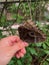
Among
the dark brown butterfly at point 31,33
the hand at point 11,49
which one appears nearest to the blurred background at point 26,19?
the hand at point 11,49

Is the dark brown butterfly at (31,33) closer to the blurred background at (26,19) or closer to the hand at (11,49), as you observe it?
the hand at (11,49)

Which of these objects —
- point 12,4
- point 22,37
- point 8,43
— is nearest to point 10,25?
point 12,4

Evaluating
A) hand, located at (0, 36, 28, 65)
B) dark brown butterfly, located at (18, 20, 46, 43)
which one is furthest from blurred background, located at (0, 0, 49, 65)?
dark brown butterfly, located at (18, 20, 46, 43)

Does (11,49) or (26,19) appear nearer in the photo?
(11,49)

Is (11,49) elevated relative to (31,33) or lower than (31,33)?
lower

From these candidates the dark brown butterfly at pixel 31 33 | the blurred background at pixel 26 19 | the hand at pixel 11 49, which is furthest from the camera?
the blurred background at pixel 26 19

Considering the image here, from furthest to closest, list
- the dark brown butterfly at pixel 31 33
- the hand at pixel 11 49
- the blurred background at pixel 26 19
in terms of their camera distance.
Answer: the blurred background at pixel 26 19 < the hand at pixel 11 49 < the dark brown butterfly at pixel 31 33

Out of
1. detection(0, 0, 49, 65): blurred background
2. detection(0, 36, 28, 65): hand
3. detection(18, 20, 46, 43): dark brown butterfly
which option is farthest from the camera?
detection(0, 0, 49, 65): blurred background

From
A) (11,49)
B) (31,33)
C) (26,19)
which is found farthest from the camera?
(26,19)

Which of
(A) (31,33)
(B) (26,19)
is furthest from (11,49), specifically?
(B) (26,19)

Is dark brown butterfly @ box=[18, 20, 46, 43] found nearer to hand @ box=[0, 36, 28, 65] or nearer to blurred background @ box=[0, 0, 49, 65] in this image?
hand @ box=[0, 36, 28, 65]

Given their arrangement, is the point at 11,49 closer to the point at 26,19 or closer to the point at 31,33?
the point at 31,33
